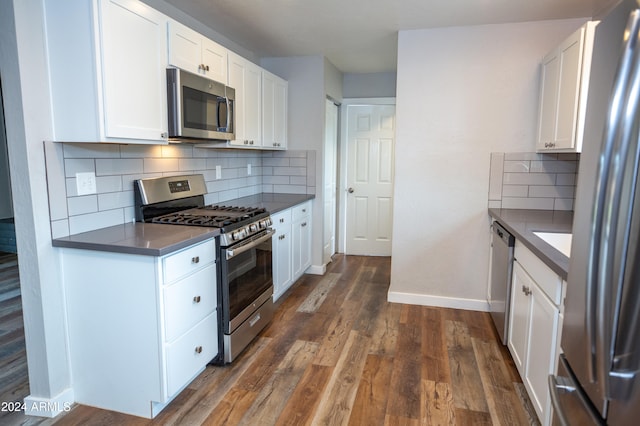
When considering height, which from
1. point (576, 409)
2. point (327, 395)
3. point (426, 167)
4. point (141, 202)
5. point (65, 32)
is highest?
point (65, 32)

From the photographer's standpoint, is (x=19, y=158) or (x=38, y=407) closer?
(x=19, y=158)

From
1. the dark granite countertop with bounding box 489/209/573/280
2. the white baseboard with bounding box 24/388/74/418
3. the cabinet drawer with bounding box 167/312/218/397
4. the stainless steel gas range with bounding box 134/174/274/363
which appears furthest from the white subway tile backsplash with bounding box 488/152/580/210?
the white baseboard with bounding box 24/388/74/418

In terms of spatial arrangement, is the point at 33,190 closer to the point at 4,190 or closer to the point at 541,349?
the point at 541,349

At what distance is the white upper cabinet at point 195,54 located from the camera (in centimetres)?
242

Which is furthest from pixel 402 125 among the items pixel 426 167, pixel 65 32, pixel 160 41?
pixel 65 32

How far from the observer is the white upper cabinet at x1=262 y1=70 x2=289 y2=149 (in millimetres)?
3781

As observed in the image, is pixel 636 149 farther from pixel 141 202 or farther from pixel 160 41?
pixel 141 202

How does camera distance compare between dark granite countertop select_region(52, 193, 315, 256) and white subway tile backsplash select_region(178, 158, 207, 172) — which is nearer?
dark granite countertop select_region(52, 193, 315, 256)

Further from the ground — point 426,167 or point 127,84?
point 127,84

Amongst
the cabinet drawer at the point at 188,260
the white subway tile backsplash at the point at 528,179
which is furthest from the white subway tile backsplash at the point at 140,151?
the white subway tile backsplash at the point at 528,179

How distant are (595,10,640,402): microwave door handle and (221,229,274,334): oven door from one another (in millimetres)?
1924

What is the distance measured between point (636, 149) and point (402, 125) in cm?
282

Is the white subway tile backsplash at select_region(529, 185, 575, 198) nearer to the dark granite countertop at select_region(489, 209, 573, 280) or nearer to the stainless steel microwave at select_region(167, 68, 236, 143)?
the dark granite countertop at select_region(489, 209, 573, 280)

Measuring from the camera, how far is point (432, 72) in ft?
11.2
